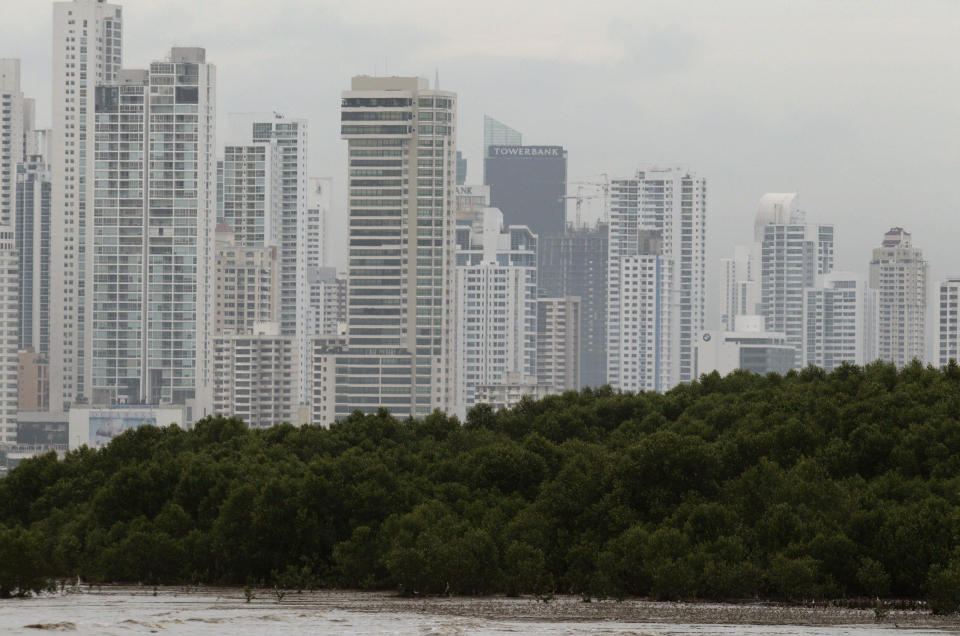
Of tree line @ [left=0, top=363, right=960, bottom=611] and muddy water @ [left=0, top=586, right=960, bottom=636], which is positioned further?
tree line @ [left=0, top=363, right=960, bottom=611]

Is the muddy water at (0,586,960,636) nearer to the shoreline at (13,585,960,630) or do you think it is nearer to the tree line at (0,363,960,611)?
the shoreline at (13,585,960,630)

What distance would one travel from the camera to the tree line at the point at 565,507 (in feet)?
92.4

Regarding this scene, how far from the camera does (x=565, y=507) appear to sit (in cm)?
3188

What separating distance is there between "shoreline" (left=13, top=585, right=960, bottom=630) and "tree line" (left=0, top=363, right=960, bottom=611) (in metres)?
0.48

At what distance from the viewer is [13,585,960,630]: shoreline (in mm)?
25250

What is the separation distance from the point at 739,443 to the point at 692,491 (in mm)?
2559

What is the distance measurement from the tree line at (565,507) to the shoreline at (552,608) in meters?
0.48

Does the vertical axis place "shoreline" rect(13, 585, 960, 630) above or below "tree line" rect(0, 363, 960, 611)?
below

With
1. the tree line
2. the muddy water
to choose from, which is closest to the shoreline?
the muddy water

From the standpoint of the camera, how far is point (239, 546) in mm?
32344

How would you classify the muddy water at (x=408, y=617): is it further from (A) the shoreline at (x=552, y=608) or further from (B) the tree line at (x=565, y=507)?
(B) the tree line at (x=565, y=507)

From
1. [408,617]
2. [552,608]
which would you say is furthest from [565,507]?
[408,617]

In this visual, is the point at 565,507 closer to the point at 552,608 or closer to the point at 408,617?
the point at 552,608

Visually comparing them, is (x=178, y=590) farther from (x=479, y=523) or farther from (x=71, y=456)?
(x=71, y=456)
